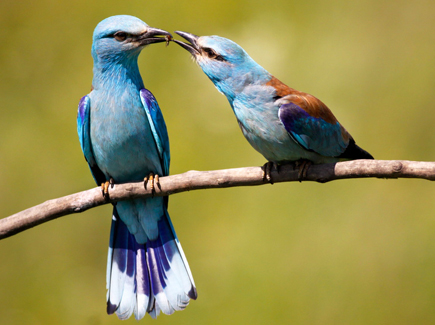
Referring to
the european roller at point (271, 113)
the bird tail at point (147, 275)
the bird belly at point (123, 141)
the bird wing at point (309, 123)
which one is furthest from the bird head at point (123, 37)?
the bird tail at point (147, 275)

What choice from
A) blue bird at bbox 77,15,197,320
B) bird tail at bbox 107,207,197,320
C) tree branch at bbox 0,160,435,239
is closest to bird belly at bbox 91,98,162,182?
blue bird at bbox 77,15,197,320

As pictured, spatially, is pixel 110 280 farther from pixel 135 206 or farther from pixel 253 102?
pixel 253 102

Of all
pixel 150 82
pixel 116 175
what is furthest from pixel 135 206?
pixel 150 82

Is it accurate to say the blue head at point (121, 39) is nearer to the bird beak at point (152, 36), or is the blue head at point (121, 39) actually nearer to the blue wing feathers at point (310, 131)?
the bird beak at point (152, 36)

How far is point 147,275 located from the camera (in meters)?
3.06

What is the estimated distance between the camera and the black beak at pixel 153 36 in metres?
2.69

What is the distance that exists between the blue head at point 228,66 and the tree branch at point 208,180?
525 millimetres

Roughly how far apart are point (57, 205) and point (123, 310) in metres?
0.92

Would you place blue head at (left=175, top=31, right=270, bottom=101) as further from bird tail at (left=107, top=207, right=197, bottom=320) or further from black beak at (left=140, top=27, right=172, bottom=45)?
bird tail at (left=107, top=207, right=197, bottom=320)

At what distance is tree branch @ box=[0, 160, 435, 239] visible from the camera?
211 cm

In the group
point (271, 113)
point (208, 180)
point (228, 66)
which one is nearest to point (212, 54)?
point (228, 66)

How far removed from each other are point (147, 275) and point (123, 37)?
1.50m

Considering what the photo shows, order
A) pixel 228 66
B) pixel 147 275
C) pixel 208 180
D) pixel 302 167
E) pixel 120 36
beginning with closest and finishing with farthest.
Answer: pixel 208 180, pixel 302 167, pixel 228 66, pixel 120 36, pixel 147 275

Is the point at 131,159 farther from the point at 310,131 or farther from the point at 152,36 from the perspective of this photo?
the point at 310,131
